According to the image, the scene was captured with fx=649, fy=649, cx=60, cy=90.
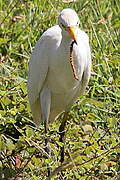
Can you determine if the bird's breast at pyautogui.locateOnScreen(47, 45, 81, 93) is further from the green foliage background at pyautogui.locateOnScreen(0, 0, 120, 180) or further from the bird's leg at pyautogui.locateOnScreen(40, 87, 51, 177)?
the green foliage background at pyautogui.locateOnScreen(0, 0, 120, 180)

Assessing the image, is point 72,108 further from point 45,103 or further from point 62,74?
point 62,74

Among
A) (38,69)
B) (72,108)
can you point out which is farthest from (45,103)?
(72,108)

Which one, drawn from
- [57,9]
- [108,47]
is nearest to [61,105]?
[108,47]

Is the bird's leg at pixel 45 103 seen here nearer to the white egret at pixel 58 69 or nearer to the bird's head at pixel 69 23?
the white egret at pixel 58 69

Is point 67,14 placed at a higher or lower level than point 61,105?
higher

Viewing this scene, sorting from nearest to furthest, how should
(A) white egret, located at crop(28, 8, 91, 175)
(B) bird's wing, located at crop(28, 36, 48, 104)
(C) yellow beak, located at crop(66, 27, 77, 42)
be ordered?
(C) yellow beak, located at crop(66, 27, 77, 42), (A) white egret, located at crop(28, 8, 91, 175), (B) bird's wing, located at crop(28, 36, 48, 104)

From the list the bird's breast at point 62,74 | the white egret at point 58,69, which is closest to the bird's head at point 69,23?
the white egret at point 58,69

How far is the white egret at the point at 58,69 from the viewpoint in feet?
12.0

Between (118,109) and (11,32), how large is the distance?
1.34 metres

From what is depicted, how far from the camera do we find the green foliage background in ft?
11.6

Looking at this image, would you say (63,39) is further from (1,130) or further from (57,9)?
(57,9)

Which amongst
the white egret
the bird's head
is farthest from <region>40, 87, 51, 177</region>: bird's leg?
the bird's head

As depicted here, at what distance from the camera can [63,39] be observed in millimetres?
3635

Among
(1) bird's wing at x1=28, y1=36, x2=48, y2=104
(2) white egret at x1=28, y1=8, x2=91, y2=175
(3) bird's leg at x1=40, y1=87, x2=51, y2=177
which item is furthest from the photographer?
(3) bird's leg at x1=40, y1=87, x2=51, y2=177
